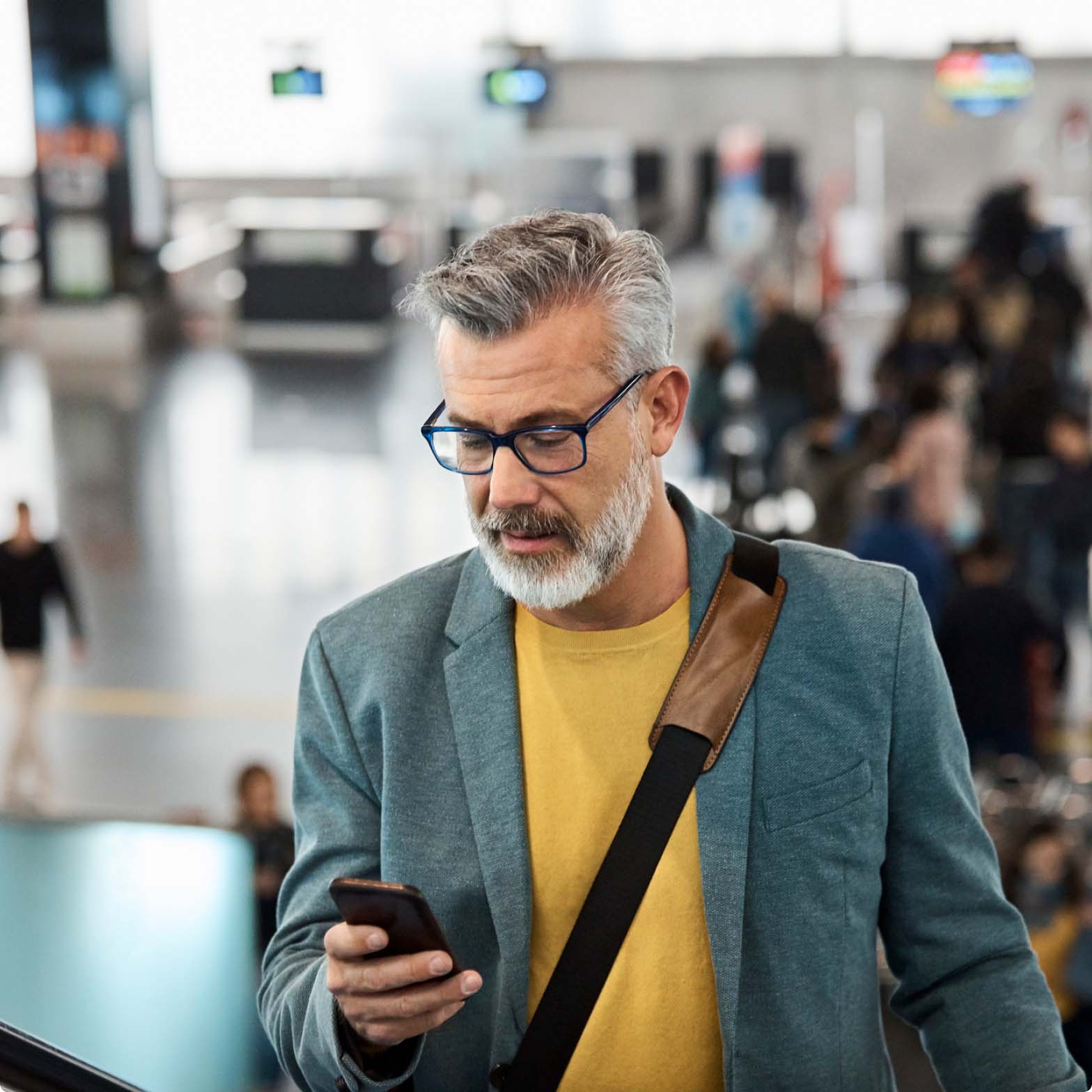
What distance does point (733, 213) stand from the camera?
71.2 ft

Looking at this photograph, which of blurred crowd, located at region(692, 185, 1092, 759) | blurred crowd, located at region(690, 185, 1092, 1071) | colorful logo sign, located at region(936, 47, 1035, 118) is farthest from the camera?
colorful logo sign, located at region(936, 47, 1035, 118)

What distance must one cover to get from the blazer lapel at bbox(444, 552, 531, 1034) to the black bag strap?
5cm

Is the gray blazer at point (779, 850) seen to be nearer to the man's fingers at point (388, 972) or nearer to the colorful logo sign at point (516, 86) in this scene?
the man's fingers at point (388, 972)

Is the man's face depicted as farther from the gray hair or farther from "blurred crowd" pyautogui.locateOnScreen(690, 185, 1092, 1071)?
"blurred crowd" pyautogui.locateOnScreen(690, 185, 1092, 1071)

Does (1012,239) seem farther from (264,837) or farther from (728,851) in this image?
(728,851)

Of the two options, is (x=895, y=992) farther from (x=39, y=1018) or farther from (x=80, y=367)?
(x=80, y=367)

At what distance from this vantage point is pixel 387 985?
169cm

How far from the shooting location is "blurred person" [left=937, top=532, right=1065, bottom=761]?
6.37m

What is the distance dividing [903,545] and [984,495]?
7.46 feet

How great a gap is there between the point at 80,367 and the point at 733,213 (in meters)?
8.46

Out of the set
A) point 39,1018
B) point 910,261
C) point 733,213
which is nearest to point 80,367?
point 733,213

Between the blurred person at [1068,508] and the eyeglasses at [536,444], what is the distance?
6.45 m

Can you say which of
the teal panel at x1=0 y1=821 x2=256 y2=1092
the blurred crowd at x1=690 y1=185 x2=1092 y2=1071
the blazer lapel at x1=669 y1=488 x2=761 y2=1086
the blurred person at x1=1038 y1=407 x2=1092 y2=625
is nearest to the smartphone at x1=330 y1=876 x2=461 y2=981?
the blazer lapel at x1=669 y1=488 x2=761 y2=1086

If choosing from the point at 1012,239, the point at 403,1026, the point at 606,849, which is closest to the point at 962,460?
the point at 606,849
